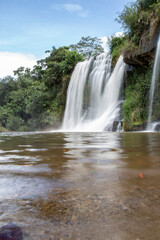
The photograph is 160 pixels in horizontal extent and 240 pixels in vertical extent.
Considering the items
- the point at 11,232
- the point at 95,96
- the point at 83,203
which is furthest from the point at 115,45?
the point at 11,232

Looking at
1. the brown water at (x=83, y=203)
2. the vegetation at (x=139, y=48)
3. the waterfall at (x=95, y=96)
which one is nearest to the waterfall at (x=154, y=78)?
the vegetation at (x=139, y=48)

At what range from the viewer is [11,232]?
0.71 meters

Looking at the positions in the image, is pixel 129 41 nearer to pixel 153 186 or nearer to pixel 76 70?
pixel 76 70

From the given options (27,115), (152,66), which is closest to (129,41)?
(152,66)

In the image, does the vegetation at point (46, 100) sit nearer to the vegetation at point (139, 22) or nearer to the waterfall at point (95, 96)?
the waterfall at point (95, 96)

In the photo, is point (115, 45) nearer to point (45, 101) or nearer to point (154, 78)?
point (154, 78)

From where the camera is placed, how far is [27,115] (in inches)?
1001

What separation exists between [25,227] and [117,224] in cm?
31

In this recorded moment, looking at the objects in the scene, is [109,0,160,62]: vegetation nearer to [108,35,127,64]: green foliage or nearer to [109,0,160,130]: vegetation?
[109,0,160,130]: vegetation

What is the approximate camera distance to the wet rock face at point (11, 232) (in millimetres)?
673

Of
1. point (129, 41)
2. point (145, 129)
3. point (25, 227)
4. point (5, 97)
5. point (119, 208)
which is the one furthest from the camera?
point (5, 97)

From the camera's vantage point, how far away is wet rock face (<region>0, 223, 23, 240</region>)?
0.67m

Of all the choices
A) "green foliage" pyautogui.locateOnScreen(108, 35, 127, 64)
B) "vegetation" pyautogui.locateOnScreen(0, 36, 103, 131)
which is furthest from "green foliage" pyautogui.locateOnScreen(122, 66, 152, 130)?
"vegetation" pyautogui.locateOnScreen(0, 36, 103, 131)

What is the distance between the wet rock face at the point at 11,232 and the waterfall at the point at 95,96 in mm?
10917
